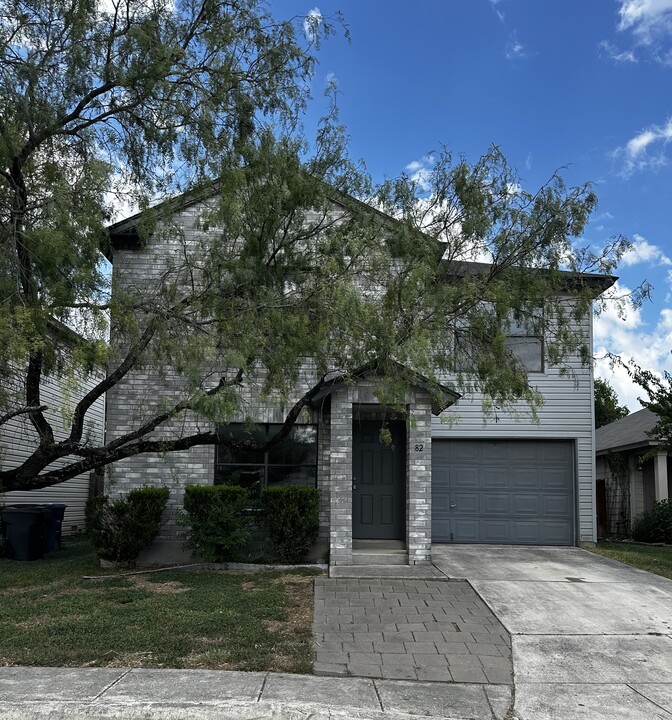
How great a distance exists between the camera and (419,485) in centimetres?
1105

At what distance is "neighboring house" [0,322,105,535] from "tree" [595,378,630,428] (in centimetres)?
2909

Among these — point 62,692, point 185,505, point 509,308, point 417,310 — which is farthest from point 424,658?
point 185,505

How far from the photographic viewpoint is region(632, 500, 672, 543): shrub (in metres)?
16.0

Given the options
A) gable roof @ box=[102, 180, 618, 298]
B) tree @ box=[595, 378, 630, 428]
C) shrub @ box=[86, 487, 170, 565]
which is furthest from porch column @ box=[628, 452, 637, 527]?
tree @ box=[595, 378, 630, 428]

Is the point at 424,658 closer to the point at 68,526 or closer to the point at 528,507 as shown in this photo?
the point at 528,507

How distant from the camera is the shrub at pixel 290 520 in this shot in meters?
11.1

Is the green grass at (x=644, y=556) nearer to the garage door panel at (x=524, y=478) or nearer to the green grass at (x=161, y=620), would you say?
the garage door panel at (x=524, y=478)

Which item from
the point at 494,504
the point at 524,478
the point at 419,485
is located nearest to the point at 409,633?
the point at 419,485

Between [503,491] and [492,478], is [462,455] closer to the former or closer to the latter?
[492,478]

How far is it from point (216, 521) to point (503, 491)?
6.19 meters

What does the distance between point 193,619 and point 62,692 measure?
2.31 m

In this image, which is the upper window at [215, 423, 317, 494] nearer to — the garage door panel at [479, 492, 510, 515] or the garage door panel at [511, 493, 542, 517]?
the garage door panel at [479, 492, 510, 515]

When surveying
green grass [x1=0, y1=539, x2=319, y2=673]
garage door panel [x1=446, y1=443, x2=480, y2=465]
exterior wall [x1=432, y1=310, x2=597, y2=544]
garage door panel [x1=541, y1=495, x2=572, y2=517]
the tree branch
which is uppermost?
exterior wall [x1=432, y1=310, x2=597, y2=544]

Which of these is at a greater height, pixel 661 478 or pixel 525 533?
pixel 661 478
